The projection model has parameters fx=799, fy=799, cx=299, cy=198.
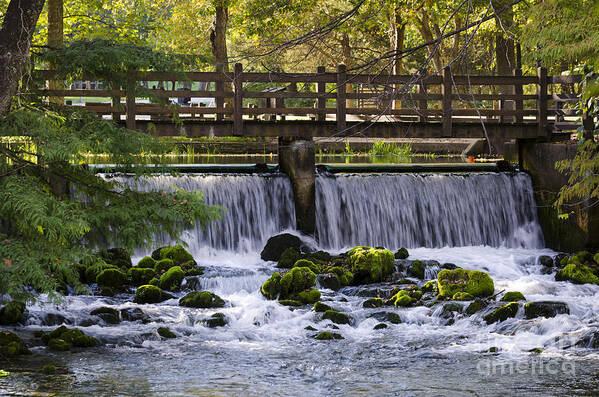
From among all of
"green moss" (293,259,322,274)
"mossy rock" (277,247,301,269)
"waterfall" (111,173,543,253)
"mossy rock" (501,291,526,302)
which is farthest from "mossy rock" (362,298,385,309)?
"waterfall" (111,173,543,253)

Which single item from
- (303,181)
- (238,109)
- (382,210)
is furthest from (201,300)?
(382,210)

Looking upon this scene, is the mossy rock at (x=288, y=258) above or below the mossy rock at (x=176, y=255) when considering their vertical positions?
below

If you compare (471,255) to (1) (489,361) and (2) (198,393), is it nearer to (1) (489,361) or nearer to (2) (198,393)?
(1) (489,361)

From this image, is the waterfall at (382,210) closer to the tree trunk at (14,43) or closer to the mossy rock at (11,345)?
the mossy rock at (11,345)

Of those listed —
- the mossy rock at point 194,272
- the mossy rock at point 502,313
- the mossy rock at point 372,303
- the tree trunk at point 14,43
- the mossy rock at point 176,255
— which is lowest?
the mossy rock at point 502,313

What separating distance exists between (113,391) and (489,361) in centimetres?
469

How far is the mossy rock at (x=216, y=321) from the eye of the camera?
12.2 meters

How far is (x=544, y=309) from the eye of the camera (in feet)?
40.1

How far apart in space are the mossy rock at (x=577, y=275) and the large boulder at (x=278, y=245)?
5429 millimetres

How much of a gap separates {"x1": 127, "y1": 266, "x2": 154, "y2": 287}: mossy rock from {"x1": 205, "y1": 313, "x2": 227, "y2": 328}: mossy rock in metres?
2.67

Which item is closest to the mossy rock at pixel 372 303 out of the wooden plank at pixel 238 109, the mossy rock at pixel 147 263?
the mossy rock at pixel 147 263

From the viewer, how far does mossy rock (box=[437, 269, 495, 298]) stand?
13555mm

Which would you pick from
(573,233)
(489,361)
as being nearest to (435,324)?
(489,361)

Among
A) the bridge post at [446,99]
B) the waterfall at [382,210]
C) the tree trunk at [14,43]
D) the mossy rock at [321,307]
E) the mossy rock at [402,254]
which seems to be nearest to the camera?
the tree trunk at [14,43]
